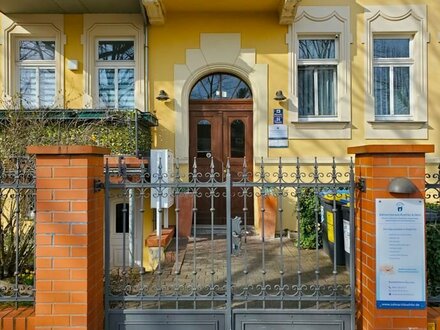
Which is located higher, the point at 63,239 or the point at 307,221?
the point at 63,239

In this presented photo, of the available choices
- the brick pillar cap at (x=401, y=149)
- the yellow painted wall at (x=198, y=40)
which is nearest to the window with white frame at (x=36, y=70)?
the yellow painted wall at (x=198, y=40)

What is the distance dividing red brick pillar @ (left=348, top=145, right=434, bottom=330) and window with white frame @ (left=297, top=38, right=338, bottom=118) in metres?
5.08

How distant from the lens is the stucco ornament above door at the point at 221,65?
316 inches

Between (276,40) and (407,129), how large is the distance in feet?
10.7

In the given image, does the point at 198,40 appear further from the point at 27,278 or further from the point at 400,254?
the point at 400,254

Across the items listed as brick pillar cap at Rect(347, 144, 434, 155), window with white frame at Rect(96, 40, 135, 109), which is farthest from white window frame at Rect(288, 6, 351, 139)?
brick pillar cap at Rect(347, 144, 434, 155)

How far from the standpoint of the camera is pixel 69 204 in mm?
3227

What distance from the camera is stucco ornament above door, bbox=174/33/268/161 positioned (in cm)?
804

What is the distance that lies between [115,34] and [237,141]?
134 inches

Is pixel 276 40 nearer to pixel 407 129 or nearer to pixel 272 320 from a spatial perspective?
pixel 407 129

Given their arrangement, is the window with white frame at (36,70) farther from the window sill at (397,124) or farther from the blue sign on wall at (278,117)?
the window sill at (397,124)

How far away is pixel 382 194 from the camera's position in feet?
10.5

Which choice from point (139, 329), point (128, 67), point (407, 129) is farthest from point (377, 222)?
point (128, 67)

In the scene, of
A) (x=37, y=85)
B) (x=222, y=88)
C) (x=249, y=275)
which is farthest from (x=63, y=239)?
(x=37, y=85)
